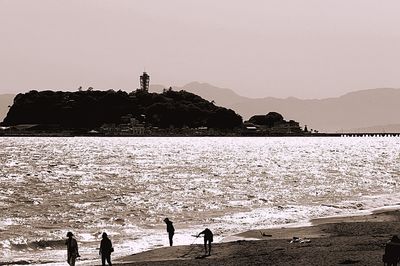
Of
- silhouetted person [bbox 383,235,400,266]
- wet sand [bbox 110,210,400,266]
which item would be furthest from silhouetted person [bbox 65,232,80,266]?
silhouetted person [bbox 383,235,400,266]

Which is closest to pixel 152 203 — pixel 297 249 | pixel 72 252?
pixel 297 249

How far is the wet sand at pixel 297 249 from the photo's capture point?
90.4 feet

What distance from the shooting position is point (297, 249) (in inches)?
1214

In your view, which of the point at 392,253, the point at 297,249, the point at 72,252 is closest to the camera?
the point at 392,253

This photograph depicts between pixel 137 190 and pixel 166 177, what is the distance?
19.6 metres

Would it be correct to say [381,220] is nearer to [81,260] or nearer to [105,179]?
[81,260]

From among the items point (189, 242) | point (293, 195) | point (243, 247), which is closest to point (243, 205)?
point (293, 195)

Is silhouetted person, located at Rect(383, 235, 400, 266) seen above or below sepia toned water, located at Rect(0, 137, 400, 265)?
above

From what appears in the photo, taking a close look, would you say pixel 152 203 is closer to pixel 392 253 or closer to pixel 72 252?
pixel 72 252

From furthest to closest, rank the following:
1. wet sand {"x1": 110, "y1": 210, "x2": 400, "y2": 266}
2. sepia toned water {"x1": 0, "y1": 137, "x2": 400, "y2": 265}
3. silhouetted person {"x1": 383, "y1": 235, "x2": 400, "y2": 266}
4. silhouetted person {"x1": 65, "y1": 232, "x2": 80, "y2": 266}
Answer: sepia toned water {"x1": 0, "y1": 137, "x2": 400, "y2": 265}, silhouetted person {"x1": 65, "y1": 232, "x2": 80, "y2": 266}, wet sand {"x1": 110, "y1": 210, "x2": 400, "y2": 266}, silhouetted person {"x1": 383, "y1": 235, "x2": 400, "y2": 266}

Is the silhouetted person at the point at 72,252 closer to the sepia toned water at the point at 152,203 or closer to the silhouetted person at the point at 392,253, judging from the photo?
the sepia toned water at the point at 152,203

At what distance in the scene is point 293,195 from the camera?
6756 cm

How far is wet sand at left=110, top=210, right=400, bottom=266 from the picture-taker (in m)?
27.6

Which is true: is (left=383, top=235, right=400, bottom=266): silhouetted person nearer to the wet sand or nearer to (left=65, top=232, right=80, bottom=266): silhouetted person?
the wet sand
